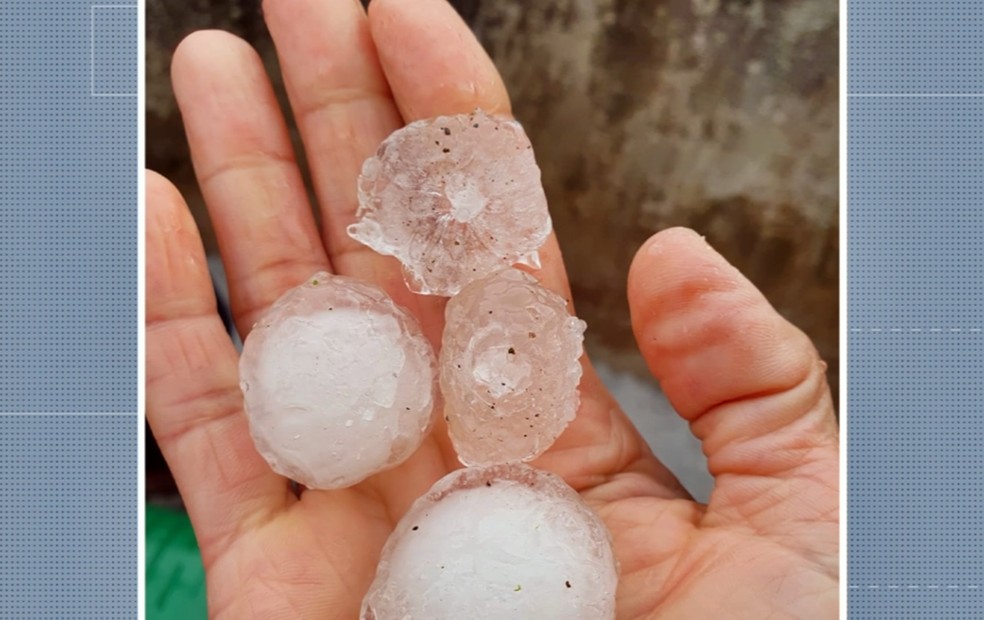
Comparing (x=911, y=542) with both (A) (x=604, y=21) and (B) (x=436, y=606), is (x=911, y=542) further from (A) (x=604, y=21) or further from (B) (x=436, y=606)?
(A) (x=604, y=21)

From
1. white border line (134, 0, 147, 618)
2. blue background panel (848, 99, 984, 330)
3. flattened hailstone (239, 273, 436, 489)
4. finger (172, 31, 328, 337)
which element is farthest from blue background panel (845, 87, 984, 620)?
white border line (134, 0, 147, 618)

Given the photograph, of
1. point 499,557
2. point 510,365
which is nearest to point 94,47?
point 510,365

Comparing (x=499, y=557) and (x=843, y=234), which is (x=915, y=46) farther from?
(x=499, y=557)

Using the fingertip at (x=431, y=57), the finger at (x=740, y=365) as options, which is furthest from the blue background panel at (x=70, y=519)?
the finger at (x=740, y=365)

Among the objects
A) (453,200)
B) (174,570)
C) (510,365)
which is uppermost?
(453,200)

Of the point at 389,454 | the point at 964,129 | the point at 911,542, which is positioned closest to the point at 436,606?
the point at 389,454
